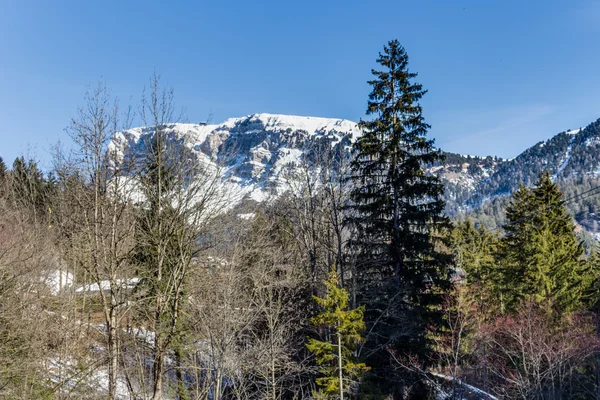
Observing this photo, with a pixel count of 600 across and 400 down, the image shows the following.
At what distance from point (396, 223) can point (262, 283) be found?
7.10 m

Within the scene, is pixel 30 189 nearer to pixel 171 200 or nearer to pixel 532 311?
pixel 171 200

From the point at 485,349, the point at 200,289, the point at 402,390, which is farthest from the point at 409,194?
the point at 485,349

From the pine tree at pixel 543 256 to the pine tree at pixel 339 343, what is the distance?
38.2ft

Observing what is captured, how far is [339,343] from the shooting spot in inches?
576

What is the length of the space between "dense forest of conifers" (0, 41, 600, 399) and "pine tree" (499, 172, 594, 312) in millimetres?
123

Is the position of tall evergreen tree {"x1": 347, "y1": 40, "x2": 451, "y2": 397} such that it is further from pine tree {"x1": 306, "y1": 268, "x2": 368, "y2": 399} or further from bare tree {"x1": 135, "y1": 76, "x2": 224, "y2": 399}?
bare tree {"x1": 135, "y1": 76, "x2": 224, "y2": 399}

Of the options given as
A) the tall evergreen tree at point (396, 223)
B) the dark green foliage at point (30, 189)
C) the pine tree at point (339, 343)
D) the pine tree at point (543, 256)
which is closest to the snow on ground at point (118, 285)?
the dark green foliage at point (30, 189)

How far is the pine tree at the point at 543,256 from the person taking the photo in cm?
2239

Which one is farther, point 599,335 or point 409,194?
point 599,335

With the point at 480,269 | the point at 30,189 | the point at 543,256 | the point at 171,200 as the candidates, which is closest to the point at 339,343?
the point at 171,200

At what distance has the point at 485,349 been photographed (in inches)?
872

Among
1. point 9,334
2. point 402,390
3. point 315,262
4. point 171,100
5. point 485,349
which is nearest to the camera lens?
point 9,334

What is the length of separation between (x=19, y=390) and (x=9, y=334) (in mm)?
1634

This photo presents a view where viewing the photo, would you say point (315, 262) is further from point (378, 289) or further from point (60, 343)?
point (60, 343)
